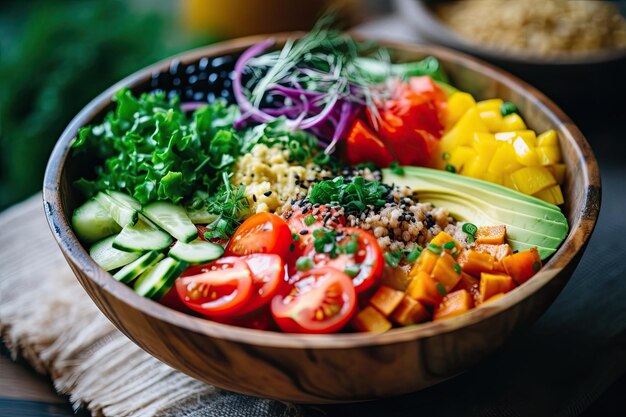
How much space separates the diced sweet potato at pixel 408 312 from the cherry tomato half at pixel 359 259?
0.10 metres

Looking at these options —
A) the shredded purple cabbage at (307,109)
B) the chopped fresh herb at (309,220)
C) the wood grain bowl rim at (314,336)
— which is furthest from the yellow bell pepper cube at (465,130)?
the chopped fresh herb at (309,220)

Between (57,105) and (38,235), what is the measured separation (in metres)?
1.12

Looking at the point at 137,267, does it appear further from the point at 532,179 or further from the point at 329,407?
the point at 532,179

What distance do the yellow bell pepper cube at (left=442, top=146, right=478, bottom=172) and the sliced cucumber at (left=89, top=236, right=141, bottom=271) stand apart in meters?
1.19

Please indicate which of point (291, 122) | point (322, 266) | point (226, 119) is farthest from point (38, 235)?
point (322, 266)

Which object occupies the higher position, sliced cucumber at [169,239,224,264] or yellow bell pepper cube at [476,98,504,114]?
yellow bell pepper cube at [476,98,504,114]

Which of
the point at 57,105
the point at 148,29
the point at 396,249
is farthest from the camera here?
the point at 148,29

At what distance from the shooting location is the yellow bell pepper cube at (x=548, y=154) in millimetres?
2293

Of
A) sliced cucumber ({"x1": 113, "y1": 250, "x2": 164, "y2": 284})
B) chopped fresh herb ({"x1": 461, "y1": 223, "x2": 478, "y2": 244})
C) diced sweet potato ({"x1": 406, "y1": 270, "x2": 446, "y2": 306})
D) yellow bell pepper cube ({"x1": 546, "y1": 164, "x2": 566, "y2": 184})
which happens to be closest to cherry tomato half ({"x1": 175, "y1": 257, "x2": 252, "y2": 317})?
sliced cucumber ({"x1": 113, "y1": 250, "x2": 164, "y2": 284})

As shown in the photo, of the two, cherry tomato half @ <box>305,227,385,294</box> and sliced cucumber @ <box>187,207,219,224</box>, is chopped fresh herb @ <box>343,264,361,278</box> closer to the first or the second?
cherry tomato half @ <box>305,227,385,294</box>

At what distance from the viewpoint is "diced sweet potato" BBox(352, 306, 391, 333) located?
1734 mm

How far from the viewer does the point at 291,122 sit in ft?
8.18

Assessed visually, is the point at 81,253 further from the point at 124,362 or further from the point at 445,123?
the point at 445,123

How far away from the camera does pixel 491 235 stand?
2.06 m
